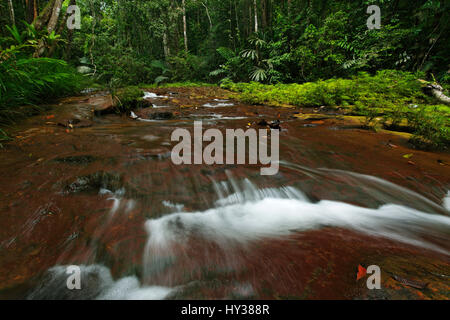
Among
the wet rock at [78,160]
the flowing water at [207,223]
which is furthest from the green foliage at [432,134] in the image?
the wet rock at [78,160]

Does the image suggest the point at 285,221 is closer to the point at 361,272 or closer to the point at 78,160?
the point at 361,272

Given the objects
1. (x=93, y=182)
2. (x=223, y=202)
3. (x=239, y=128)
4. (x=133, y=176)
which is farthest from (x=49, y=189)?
(x=239, y=128)

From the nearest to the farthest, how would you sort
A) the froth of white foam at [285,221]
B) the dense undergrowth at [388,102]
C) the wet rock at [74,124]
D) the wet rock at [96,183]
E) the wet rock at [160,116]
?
the froth of white foam at [285,221] < the wet rock at [96,183] < the dense undergrowth at [388,102] < the wet rock at [74,124] < the wet rock at [160,116]

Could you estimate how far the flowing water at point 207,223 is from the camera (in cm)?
99

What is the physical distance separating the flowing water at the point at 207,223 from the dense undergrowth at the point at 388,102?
2.31ft

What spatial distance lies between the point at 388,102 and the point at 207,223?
4.89 metres

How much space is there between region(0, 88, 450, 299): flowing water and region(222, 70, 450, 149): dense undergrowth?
70cm

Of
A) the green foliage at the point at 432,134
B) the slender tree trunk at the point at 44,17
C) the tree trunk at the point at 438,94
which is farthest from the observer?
the tree trunk at the point at 438,94

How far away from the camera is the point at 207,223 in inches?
58.7

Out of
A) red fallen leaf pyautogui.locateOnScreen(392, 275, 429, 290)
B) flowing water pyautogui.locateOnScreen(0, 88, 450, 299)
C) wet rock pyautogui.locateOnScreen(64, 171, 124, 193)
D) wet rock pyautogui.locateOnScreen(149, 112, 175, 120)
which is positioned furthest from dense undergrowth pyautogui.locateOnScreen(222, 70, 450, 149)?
wet rock pyautogui.locateOnScreen(64, 171, 124, 193)

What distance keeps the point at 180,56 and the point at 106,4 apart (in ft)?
19.5

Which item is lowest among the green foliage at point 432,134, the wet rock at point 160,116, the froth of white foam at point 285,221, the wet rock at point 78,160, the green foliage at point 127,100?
the froth of white foam at point 285,221

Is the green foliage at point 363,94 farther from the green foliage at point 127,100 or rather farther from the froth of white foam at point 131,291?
the froth of white foam at point 131,291

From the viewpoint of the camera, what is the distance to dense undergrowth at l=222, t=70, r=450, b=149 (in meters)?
2.93
